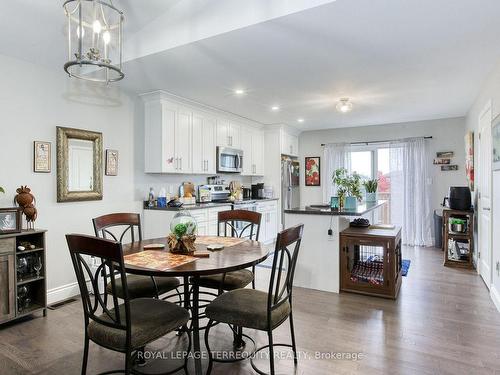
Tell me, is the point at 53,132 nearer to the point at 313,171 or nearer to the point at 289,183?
the point at 289,183

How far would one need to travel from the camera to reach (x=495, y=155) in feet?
10.4

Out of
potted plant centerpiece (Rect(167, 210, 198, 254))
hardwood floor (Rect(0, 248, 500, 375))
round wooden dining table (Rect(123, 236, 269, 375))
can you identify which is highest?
potted plant centerpiece (Rect(167, 210, 198, 254))

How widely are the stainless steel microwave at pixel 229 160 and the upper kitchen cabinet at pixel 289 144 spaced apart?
118cm

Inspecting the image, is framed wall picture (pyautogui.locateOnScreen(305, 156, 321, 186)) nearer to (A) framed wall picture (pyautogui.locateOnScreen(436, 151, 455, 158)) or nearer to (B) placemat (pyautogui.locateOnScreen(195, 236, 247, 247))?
(A) framed wall picture (pyautogui.locateOnScreen(436, 151, 455, 158))

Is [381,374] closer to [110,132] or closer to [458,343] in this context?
[458,343]

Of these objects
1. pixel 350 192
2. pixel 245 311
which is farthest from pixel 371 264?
pixel 245 311

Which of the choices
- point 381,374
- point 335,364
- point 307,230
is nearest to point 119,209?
point 307,230

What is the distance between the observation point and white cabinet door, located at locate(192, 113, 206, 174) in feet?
15.6

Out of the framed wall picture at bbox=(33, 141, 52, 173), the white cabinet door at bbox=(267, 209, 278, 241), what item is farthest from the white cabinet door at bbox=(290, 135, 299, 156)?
the framed wall picture at bbox=(33, 141, 52, 173)

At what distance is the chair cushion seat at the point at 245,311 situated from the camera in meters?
1.85

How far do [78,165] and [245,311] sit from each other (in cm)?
267

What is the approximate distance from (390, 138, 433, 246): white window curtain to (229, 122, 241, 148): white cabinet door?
3092 mm

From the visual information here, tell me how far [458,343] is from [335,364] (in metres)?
1.02

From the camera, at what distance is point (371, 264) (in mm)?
3746
